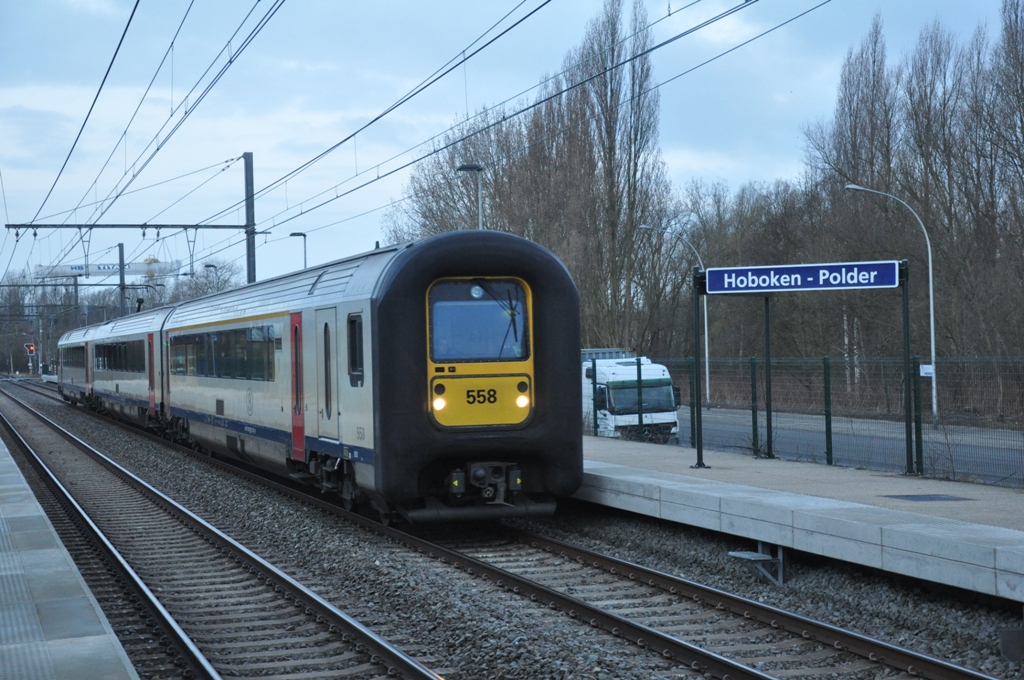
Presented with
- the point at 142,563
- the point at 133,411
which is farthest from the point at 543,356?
the point at 133,411

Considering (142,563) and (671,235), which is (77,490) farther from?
(671,235)

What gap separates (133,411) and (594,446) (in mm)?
15631

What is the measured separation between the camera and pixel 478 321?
11.9 metres

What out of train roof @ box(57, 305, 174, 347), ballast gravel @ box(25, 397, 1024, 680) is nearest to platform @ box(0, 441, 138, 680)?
ballast gravel @ box(25, 397, 1024, 680)

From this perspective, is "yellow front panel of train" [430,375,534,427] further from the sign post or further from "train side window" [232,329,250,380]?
"train side window" [232,329,250,380]

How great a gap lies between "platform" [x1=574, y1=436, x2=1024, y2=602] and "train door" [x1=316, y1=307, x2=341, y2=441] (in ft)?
9.66

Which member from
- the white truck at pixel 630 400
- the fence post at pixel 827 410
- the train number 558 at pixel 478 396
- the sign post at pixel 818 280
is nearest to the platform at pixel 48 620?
the train number 558 at pixel 478 396

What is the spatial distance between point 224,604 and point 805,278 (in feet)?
27.1

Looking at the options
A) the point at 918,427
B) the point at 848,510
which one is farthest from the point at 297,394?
the point at 918,427

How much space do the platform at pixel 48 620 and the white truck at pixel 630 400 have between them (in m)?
14.4

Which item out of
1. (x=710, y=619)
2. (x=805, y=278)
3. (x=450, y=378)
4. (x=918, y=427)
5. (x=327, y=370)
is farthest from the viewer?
(x=805, y=278)

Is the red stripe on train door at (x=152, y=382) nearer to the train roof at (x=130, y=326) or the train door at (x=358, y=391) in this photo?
the train roof at (x=130, y=326)

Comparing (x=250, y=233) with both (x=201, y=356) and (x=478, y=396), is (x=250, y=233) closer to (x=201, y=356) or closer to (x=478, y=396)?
(x=201, y=356)

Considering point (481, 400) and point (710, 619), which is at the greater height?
point (481, 400)
